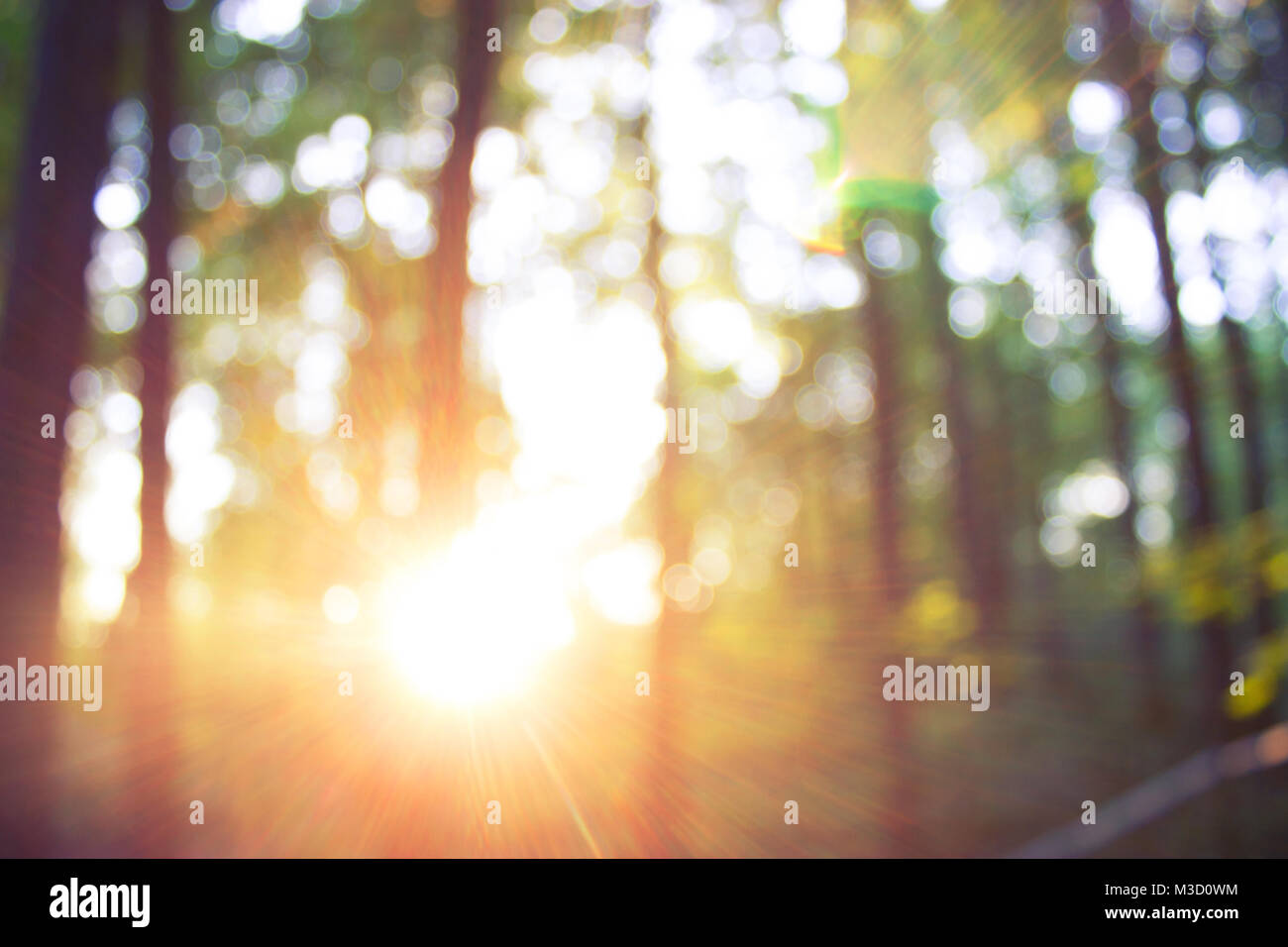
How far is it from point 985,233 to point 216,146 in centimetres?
1128

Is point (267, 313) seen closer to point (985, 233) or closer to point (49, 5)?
point (49, 5)

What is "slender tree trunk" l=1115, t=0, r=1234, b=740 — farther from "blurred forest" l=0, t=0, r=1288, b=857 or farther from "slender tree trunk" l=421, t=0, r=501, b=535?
"slender tree trunk" l=421, t=0, r=501, b=535

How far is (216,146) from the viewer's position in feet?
27.1

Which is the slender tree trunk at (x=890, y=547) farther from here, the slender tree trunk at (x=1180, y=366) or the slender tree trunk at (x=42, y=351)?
Result: the slender tree trunk at (x=42, y=351)

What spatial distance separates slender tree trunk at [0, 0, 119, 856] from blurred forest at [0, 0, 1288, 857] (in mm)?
25

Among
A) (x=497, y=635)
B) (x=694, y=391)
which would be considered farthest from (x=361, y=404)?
(x=694, y=391)

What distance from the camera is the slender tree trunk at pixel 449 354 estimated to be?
5.79 metres

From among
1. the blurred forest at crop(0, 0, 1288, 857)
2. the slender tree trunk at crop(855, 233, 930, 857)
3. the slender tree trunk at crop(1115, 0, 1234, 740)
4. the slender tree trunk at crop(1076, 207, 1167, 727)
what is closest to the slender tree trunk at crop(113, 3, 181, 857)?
the blurred forest at crop(0, 0, 1288, 857)

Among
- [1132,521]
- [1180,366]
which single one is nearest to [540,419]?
[1180,366]

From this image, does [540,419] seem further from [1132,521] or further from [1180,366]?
[1132,521]

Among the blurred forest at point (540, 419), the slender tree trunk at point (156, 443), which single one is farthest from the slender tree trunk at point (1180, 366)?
the slender tree trunk at point (156, 443)

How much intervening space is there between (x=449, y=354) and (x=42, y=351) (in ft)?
8.33

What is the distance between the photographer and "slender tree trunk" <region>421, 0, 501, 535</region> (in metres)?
5.79

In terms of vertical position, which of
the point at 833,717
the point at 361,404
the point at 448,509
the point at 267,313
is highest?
the point at 267,313
